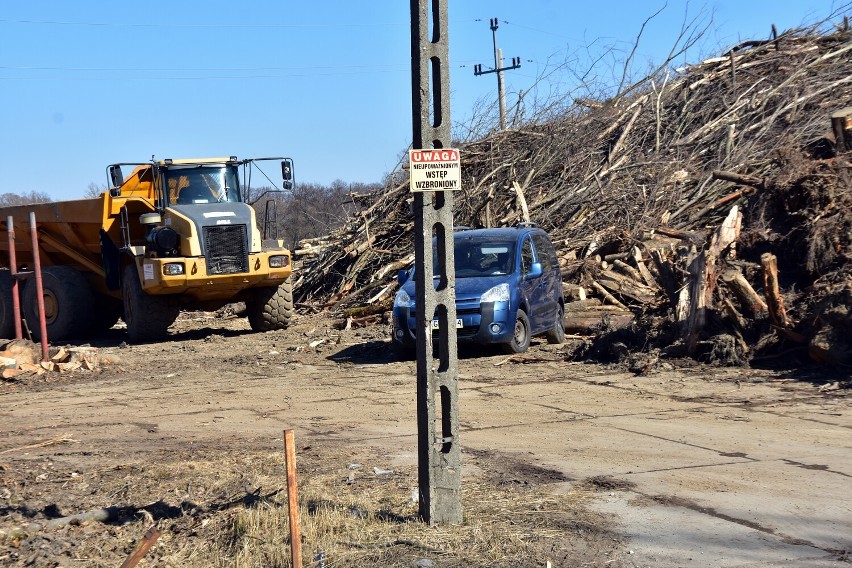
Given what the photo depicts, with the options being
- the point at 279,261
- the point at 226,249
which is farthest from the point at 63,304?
the point at 279,261

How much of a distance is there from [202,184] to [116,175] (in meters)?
1.59

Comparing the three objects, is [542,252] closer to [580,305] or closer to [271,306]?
[580,305]

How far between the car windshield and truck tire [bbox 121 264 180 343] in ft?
19.5

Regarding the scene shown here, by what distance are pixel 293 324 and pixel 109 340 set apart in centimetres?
361

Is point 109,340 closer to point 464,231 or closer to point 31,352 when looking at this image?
point 31,352

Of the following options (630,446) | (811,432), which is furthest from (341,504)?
(811,432)

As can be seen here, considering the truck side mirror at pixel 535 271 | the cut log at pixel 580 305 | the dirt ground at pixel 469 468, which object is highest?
the truck side mirror at pixel 535 271

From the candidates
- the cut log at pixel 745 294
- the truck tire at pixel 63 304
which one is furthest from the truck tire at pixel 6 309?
the cut log at pixel 745 294

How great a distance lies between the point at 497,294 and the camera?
13.4 metres

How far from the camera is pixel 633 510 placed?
6.05 metres

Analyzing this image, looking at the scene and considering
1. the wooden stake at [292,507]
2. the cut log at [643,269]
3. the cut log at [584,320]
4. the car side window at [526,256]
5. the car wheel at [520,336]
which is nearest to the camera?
the wooden stake at [292,507]

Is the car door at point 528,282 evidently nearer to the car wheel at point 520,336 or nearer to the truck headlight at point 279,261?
the car wheel at point 520,336

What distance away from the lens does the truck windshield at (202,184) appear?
1779cm

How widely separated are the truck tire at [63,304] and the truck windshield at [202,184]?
276 centimetres
